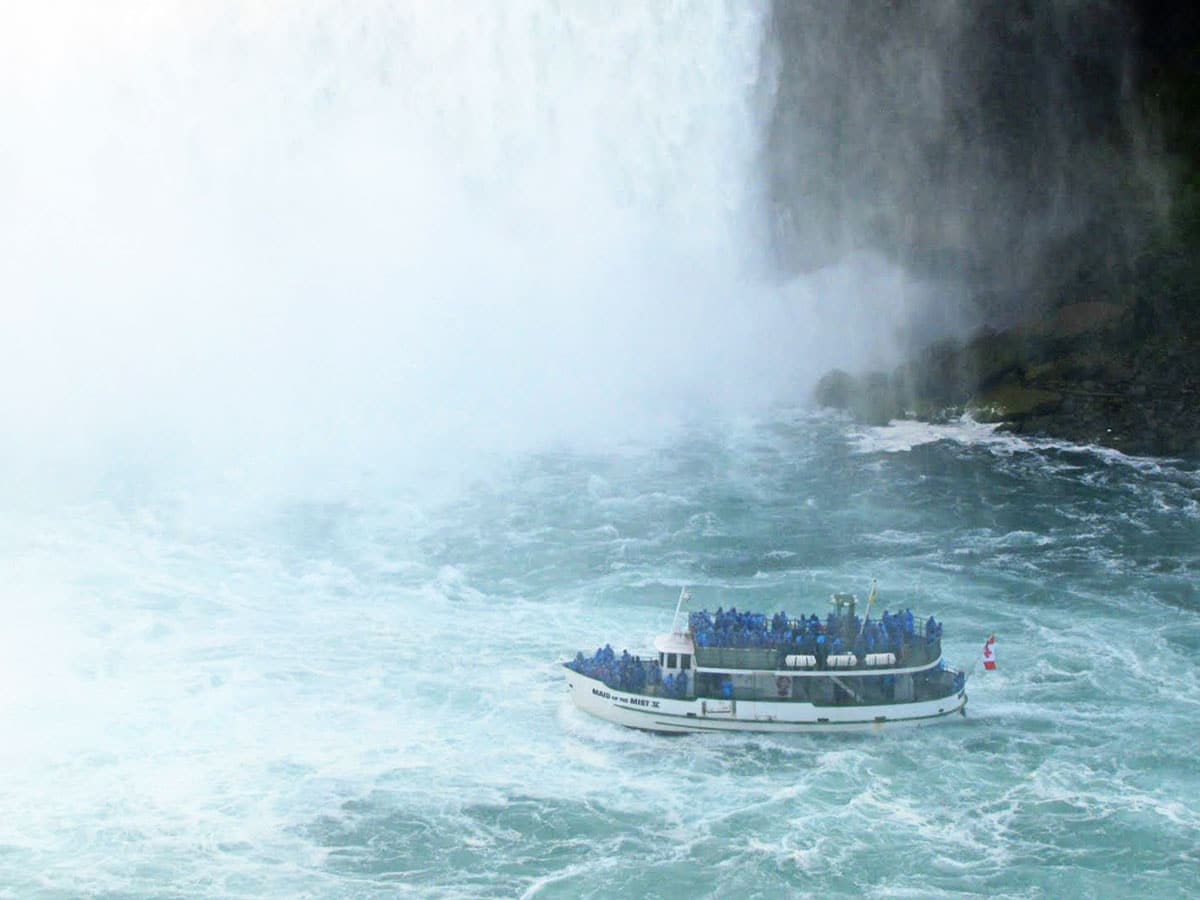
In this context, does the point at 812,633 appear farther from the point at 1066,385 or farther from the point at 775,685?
the point at 1066,385

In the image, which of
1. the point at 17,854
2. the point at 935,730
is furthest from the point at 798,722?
the point at 17,854

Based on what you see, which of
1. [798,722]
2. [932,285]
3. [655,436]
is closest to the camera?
[798,722]

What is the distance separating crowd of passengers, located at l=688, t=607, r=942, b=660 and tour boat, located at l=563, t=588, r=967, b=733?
3 centimetres

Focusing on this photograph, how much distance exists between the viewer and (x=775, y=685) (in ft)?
122

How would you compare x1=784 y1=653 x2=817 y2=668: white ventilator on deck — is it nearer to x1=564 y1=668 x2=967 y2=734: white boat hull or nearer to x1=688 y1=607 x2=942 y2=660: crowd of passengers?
x1=688 y1=607 x2=942 y2=660: crowd of passengers

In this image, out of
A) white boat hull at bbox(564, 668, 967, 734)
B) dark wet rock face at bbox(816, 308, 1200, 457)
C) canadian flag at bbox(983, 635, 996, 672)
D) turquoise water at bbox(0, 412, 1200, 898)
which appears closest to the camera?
turquoise water at bbox(0, 412, 1200, 898)

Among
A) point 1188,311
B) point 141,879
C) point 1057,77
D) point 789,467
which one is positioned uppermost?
point 1057,77

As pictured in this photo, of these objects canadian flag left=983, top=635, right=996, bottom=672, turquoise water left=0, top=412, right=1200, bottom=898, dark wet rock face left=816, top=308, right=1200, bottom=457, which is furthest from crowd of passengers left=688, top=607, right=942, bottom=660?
dark wet rock face left=816, top=308, right=1200, bottom=457

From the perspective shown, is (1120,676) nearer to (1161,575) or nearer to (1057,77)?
(1161,575)

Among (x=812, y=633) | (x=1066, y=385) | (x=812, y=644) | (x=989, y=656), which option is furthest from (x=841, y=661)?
(x=1066, y=385)

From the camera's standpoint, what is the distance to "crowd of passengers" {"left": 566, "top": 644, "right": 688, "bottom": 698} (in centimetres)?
3700

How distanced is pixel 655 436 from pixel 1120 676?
83.8ft

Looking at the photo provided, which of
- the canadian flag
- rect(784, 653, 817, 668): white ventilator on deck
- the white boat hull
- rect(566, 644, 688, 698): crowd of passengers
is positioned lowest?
the white boat hull

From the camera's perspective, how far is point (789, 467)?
192ft
